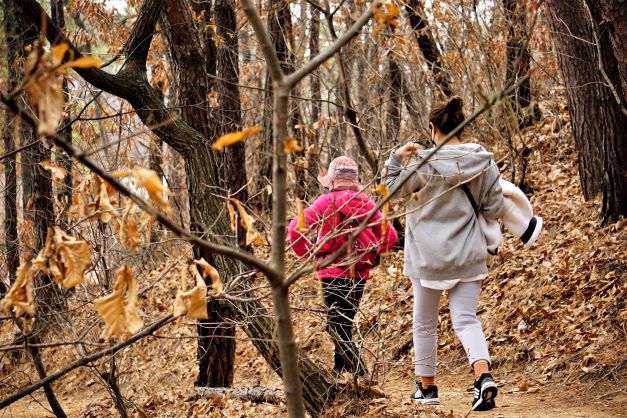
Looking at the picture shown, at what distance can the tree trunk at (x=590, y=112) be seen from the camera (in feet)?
25.6

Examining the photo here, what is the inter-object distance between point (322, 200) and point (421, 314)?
4.14 ft

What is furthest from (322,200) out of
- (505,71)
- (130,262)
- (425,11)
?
(425,11)

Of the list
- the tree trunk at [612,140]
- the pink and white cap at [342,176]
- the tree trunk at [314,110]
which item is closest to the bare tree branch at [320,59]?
the pink and white cap at [342,176]

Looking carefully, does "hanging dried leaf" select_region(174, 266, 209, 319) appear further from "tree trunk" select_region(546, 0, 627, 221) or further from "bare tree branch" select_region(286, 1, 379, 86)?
"tree trunk" select_region(546, 0, 627, 221)

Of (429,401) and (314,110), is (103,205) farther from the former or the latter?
(314,110)

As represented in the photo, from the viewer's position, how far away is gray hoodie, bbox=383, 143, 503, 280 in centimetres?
516

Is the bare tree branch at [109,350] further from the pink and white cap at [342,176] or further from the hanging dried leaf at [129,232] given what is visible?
the pink and white cap at [342,176]

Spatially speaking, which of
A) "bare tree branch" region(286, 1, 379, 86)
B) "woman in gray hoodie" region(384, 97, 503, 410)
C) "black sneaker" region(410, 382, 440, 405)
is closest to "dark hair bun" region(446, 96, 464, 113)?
"woman in gray hoodie" region(384, 97, 503, 410)

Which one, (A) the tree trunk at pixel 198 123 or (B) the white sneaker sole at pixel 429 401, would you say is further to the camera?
(A) the tree trunk at pixel 198 123

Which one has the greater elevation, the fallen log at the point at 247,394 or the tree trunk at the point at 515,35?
the tree trunk at the point at 515,35

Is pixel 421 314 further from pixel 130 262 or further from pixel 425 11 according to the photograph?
pixel 425 11

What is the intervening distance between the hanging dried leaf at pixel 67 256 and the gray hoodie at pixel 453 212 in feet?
9.20

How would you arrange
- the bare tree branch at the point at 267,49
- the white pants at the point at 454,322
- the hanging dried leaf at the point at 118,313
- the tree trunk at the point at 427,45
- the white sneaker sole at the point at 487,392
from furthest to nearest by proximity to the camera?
the tree trunk at the point at 427,45
the white pants at the point at 454,322
the white sneaker sole at the point at 487,392
the bare tree branch at the point at 267,49
the hanging dried leaf at the point at 118,313

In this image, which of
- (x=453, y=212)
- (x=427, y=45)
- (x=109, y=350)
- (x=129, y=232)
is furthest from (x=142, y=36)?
(x=427, y=45)
